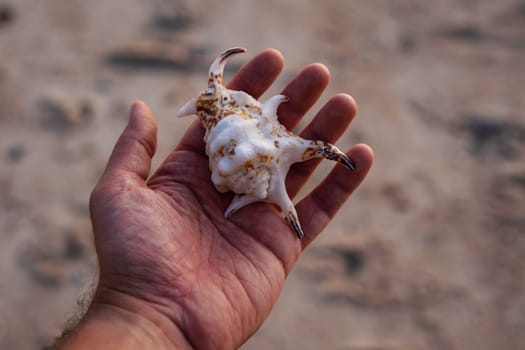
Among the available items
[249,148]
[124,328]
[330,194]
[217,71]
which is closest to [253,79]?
[217,71]

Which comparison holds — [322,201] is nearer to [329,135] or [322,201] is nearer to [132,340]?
[329,135]

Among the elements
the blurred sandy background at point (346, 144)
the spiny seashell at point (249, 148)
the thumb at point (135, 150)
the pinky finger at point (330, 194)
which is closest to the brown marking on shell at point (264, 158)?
the spiny seashell at point (249, 148)

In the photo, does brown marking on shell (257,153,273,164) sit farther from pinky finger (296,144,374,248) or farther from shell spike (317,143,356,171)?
pinky finger (296,144,374,248)

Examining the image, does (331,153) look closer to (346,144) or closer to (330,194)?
(330,194)

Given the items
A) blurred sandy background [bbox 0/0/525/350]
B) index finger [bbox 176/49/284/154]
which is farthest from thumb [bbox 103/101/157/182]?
blurred sandy background [bbox 0/0/525/350]

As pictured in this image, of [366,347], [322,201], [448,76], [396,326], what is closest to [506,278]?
[396,326]

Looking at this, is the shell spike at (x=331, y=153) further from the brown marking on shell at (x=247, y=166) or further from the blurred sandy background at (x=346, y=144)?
the blurred sandy background at (x=346, y=144)
